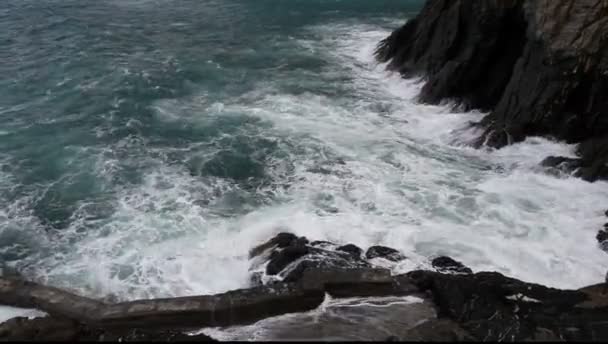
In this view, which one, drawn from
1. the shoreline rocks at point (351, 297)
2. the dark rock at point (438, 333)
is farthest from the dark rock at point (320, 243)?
the dark rock at point (438, 333)

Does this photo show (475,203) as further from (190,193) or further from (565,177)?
(190,193)

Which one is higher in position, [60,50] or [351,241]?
[60,50]

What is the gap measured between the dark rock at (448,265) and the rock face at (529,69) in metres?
7.35

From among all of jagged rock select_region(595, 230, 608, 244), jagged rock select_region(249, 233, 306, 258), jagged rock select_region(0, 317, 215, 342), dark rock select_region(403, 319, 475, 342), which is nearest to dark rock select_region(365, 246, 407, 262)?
jagged rock select_region(249, 233, 306, 258)

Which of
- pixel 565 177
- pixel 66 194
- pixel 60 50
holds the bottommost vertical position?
pixel 66 194

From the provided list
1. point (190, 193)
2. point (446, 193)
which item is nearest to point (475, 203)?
point (446, 193)

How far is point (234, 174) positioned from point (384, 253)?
7.61m

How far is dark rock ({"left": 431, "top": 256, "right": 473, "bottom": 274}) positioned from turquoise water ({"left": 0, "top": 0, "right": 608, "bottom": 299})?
0.49 m

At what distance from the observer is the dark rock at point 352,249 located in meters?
14.2

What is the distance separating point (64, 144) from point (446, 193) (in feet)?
54.2

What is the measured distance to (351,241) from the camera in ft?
49.6

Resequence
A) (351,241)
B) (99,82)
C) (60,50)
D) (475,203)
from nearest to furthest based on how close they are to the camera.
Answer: (351,241), (475,203), (99,82), (60,50)

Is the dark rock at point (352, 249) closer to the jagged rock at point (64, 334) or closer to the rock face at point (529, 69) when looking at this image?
the jagged rock at point (64, 334)

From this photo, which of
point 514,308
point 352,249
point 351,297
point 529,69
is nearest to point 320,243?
point 352,249
